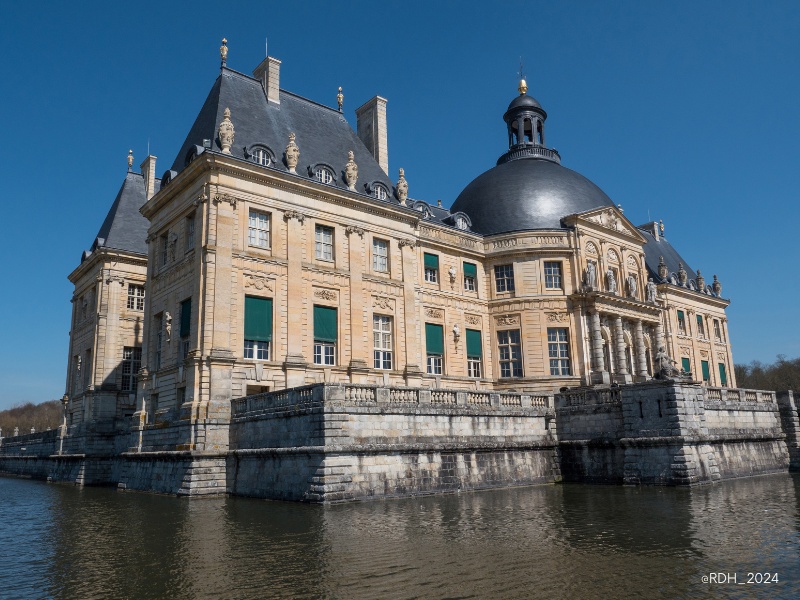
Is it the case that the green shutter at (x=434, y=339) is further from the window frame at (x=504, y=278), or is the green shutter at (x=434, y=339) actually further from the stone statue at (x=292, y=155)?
the stone statue at (x=292, y=155)

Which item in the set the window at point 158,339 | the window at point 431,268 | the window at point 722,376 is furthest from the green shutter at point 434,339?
the window at point 722,376

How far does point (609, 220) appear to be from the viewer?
132ft

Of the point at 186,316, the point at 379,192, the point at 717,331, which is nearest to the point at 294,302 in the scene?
the point at 186,316

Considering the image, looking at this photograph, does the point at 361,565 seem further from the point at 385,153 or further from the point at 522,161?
Result: the point at 522,161

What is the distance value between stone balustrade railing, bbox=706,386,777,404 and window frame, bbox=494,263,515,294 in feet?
43.4

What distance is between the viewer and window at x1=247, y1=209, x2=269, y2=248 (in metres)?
28.2

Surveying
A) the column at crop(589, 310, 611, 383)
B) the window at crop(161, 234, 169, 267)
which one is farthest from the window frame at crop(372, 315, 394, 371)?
the column at crop(589, 310, 611, 383)

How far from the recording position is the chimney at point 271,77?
110 ft

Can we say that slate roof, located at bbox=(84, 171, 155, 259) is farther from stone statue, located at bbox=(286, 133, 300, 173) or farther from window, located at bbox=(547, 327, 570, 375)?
window, located at bbox=(547, 327, 570, 375)

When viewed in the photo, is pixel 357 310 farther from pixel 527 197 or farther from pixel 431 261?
pixel 527 197

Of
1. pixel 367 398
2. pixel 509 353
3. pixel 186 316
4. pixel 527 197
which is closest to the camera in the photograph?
pixel 367 398

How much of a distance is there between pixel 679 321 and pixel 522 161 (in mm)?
20051

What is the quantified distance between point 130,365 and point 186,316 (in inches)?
568

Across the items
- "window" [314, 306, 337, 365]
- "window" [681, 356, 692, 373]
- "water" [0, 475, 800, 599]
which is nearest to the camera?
"water" [0, 475, 800, 599]
